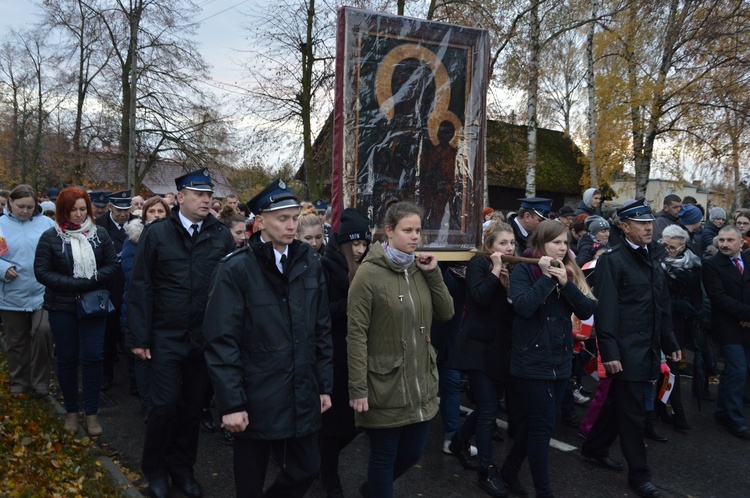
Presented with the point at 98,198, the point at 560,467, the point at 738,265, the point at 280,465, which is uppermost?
the point at 98,198

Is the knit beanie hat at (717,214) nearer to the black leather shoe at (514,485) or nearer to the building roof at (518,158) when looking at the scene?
the black leather shoe at (514,485)

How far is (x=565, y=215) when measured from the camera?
9.52 m

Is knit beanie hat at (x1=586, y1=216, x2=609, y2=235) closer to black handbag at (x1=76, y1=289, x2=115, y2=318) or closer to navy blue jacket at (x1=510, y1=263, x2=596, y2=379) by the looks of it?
navy blue jacket at (x1=510, y1=263, x2=596, y2=379)

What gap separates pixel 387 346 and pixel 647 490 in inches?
96.3

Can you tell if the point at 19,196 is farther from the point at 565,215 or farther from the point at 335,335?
the point at 565,215

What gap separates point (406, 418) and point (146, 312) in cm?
184

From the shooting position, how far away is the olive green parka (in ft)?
11.5

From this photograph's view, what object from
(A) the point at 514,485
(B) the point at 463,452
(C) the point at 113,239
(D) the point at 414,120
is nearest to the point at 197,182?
(D) the point at 414,120

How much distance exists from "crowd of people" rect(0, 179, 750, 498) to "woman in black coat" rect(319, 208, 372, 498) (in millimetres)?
14

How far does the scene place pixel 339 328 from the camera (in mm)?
4246

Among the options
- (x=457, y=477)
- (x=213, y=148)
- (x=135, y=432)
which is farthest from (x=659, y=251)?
(x=213, y=148)

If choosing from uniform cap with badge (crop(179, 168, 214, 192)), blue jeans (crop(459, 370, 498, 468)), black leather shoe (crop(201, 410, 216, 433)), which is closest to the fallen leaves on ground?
black leather shoe (crop(201, 410, 216, 433))

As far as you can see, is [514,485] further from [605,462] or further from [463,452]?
[605,462]

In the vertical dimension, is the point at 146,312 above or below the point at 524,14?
below
